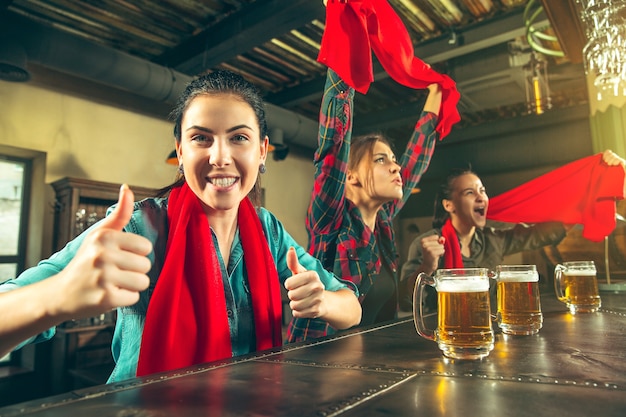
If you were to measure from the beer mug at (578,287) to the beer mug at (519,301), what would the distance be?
0.34 m

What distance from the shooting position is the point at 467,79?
388 cm

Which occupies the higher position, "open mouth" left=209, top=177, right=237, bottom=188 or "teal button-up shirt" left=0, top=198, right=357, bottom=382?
"open mouth" left=209, top=177, right=237, bottom=188

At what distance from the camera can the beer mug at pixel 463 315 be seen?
74 cm

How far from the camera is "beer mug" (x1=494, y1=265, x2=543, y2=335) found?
3.18 ft

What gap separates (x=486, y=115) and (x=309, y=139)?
2.13 meters

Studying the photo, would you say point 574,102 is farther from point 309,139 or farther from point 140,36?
point 140,36

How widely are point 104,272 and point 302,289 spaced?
0.42m

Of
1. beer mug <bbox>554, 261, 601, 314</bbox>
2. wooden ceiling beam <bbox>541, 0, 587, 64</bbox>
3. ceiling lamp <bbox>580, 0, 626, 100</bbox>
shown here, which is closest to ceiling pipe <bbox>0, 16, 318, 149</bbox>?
wooden ceiling beam <bbox>541, 0, 587, 64</bbox>

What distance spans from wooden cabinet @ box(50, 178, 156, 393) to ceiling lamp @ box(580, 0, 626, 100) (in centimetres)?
305

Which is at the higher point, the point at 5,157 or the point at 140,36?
the point at 140,36

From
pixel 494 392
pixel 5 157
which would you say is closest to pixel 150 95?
pixel 5 157

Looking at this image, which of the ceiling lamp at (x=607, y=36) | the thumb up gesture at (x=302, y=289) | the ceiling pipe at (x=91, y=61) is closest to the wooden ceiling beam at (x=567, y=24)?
the ceiling lamp at (x=607, y=36)

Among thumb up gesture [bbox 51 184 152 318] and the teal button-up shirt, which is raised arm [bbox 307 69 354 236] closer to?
the teal button-up shirt

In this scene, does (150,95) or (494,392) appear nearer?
(494,392)
